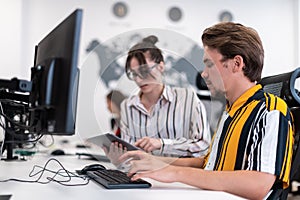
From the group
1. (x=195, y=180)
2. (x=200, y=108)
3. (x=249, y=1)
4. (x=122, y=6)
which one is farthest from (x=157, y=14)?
(x=195, y=180)

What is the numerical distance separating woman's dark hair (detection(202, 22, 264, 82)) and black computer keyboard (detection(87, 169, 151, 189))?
515 millimetres

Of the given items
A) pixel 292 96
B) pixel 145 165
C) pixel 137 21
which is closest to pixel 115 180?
pixel 145 165

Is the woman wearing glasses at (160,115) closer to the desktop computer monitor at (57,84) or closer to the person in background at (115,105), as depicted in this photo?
the person in background at (115,105)

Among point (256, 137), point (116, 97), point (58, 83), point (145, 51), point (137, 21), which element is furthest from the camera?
point (137, 21)

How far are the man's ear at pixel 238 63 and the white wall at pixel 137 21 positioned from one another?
5.91 ft

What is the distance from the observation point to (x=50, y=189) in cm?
107

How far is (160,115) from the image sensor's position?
167cm

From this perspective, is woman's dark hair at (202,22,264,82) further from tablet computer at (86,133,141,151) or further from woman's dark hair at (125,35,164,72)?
tablet computer at (86,133,141,151)

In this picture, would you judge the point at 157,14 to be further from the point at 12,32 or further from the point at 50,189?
the point at 50,189

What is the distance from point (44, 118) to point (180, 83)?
19.2 inches

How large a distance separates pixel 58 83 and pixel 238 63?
650 mm

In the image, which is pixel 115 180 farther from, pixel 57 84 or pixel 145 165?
pixel 57 84

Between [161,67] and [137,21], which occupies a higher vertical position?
[137,21]

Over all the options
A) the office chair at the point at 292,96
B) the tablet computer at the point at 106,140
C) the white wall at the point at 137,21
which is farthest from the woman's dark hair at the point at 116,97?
the white wall at the point at 137,21
